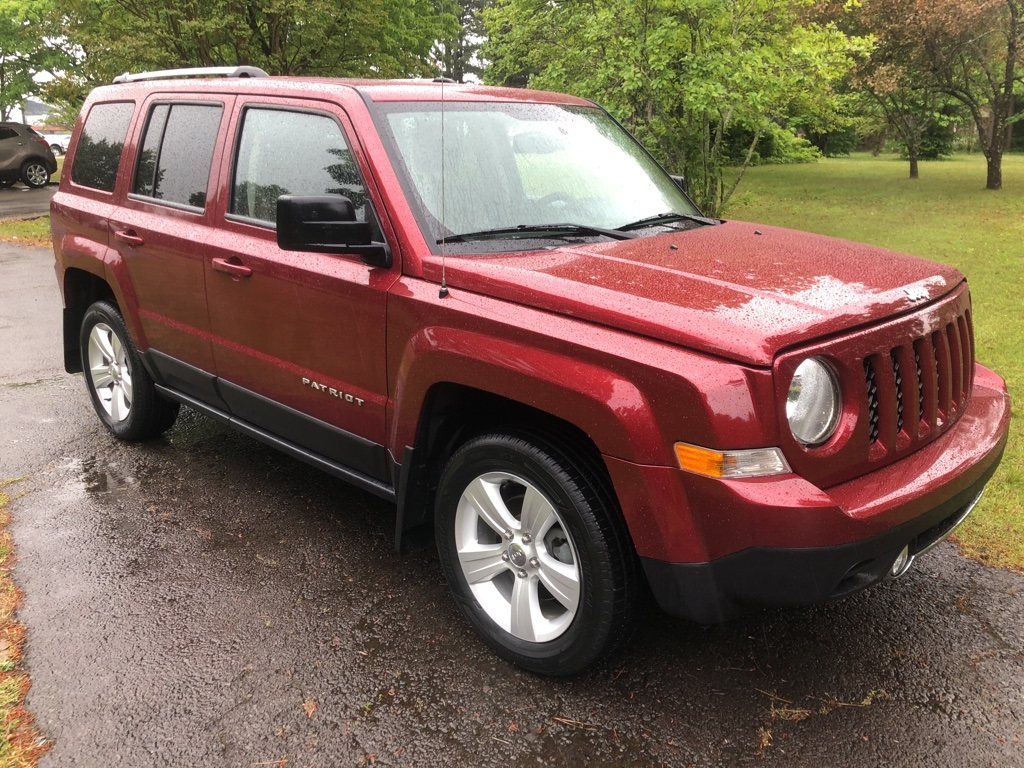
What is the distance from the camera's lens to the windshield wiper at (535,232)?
3.16 m

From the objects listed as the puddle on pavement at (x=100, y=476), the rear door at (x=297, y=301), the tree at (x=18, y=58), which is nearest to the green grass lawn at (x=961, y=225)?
the rear door at (x=297, y=301)

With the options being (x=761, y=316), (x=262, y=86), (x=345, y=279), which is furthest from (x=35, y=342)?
(x=761, y=316)

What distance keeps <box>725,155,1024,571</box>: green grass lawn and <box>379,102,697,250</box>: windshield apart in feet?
6.92

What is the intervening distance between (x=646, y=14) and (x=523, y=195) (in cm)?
684

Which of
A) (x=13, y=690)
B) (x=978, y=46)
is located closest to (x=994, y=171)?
(x=978, y=46)

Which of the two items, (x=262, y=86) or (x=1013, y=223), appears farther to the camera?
(x=1013, y=223)

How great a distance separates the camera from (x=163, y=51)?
14.6 m

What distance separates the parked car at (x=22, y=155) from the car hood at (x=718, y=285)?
80.5 ft

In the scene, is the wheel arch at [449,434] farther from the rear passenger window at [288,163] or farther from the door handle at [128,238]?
the door handle at [128,238]

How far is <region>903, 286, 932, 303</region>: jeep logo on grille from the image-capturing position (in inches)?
107

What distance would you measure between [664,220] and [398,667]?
2135 mm

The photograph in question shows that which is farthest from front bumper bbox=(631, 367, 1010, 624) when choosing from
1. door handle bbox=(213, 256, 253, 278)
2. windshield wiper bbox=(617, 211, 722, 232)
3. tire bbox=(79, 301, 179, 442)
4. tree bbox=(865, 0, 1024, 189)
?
tree bbox=(865, 0, 1024, 189)

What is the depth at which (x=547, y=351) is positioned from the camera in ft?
8.61

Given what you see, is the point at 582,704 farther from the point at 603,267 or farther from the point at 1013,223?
the point at 1013,223
